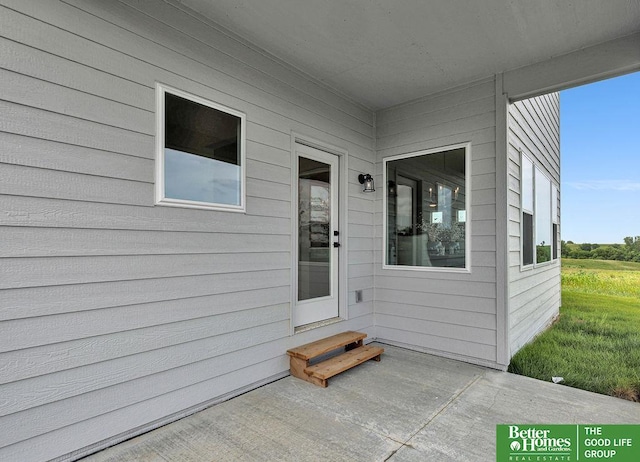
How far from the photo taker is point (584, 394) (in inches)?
112

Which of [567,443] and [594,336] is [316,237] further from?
[594,336]

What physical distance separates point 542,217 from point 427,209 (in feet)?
7.24

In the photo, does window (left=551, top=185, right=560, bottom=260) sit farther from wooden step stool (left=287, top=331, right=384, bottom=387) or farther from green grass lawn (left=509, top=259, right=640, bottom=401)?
wooden step stool (left=287, top=331, right=384, bottom=387)

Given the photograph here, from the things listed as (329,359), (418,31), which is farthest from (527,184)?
(329,359)

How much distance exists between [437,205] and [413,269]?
31.5 inches

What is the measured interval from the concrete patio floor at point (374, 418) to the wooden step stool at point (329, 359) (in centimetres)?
9

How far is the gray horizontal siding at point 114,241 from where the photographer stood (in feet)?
5.92

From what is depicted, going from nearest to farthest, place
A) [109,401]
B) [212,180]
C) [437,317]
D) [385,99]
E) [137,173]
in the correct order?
[109,401] < [137,173] < [212,180] < [437,317] < [385,99]

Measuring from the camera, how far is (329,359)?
338 centimetres

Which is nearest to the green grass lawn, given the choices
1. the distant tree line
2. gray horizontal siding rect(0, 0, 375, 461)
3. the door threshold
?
the distant tree line

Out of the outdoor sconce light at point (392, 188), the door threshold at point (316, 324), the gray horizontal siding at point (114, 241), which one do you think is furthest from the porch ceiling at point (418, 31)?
the door threshold at point (316, 324)

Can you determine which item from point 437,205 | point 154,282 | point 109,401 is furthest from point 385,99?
point 109,401

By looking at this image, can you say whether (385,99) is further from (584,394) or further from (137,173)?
(584,394)

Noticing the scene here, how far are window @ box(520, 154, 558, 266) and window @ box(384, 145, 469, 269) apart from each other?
845 mm
